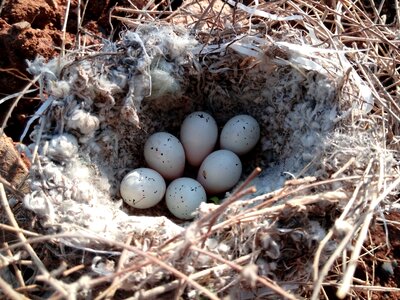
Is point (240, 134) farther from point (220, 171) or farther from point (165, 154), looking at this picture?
point (165, 154)

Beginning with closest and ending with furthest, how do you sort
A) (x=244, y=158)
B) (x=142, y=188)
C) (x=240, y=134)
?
(x=142, y=188), (x=240, y=134), (x=244, y=158)

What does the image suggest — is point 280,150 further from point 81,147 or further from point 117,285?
point 117,285

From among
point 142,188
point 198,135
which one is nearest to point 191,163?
point 198,135

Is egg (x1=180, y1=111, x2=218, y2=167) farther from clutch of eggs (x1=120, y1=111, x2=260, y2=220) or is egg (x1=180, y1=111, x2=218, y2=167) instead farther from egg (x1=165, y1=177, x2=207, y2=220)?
egg (x1=165, y1=177, x2=207, y2=220)

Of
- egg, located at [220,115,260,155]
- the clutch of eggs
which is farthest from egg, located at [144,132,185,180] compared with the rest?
egg, located at [220,115,260,155]

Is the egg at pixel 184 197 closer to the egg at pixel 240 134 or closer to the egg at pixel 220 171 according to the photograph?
the egg at pixel 220 171
